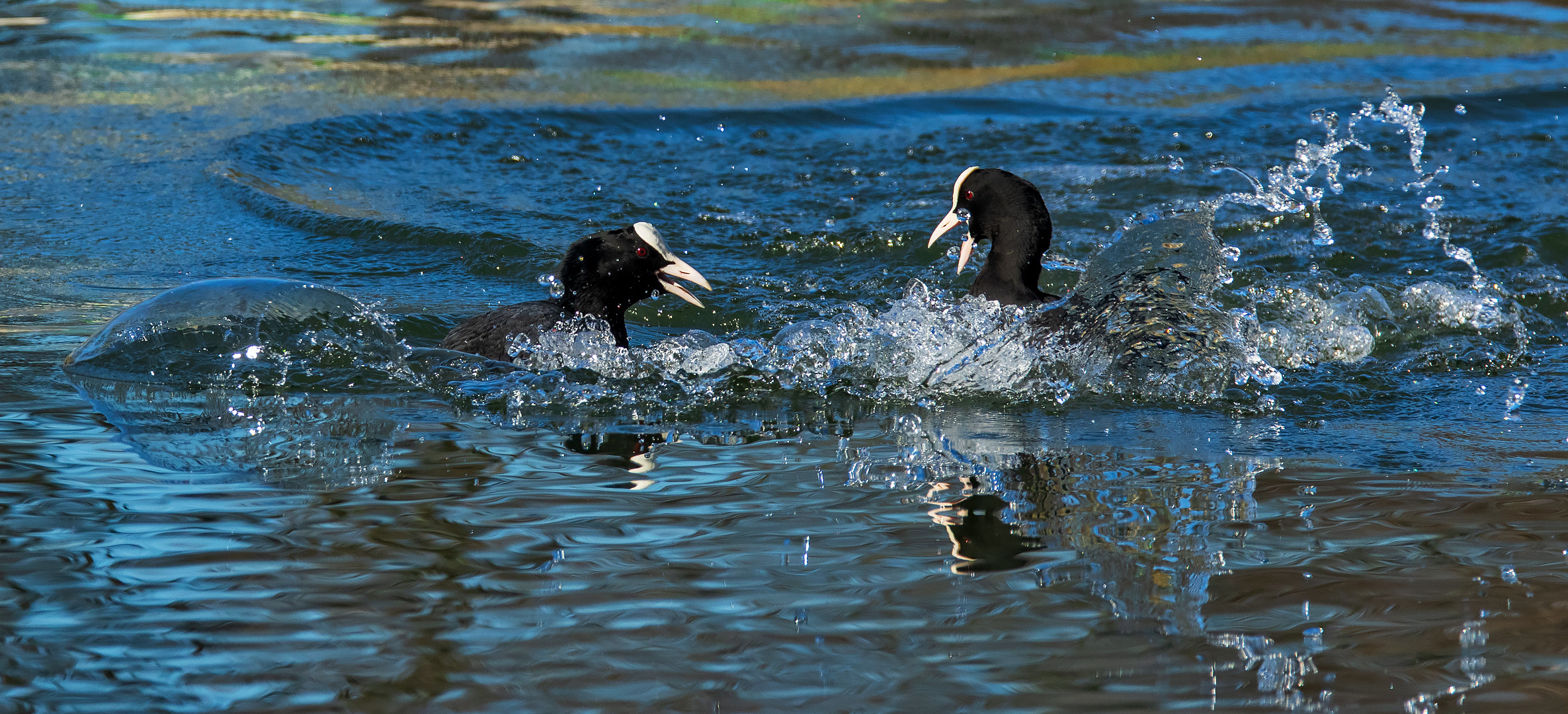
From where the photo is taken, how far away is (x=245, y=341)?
13.1ft

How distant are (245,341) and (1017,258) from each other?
250cm

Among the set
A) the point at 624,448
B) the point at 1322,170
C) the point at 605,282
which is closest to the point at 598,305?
the point at 605,282

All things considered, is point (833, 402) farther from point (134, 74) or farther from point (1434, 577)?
point (134, 74)

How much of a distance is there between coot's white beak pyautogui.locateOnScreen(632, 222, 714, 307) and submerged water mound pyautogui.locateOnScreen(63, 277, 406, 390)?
0.84m

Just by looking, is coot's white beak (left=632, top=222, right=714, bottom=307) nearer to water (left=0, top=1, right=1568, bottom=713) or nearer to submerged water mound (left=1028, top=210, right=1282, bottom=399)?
water (left=0, top=1, right=1568, bottom=713)

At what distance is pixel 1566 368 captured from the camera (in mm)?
4344

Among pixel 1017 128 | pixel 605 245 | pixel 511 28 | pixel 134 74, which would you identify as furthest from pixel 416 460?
pixel 511 28

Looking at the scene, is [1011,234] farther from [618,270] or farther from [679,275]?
[618,270]

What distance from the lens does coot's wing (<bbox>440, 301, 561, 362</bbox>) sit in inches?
165

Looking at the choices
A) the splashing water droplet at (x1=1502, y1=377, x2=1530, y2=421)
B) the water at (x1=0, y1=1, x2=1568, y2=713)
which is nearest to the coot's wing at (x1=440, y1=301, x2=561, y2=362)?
the water at (x1=0, y1=1, x2=1568, y2=713)

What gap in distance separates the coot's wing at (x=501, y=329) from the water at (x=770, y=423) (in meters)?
0.15

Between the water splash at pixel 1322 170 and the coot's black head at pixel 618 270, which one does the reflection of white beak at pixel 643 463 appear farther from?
the water splash at pixel 1322 170

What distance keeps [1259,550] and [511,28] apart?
401 inches

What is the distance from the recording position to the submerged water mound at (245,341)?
383cm
